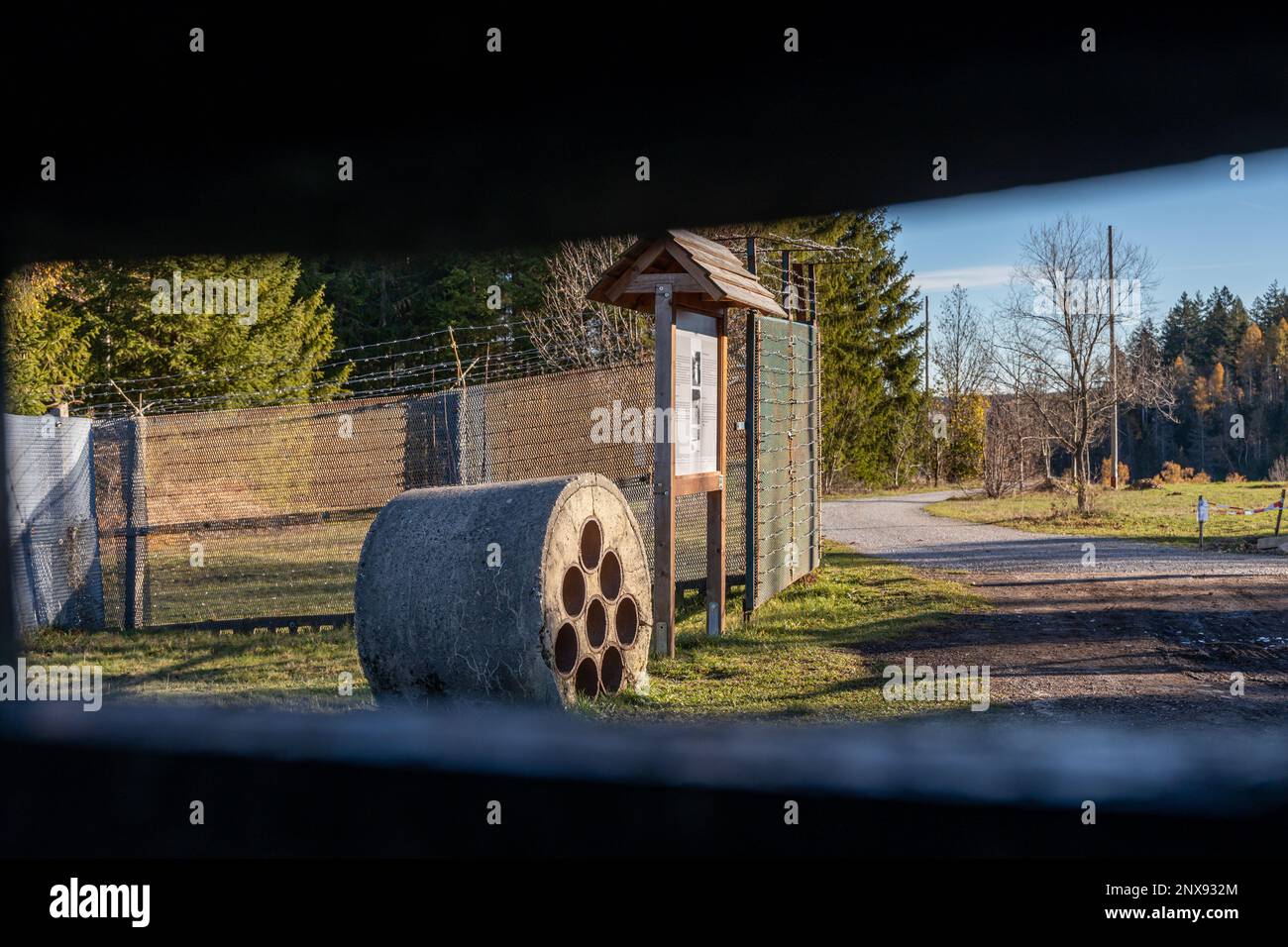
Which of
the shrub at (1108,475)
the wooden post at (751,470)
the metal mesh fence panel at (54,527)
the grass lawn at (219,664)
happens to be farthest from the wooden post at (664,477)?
the shrub at (1108,475)

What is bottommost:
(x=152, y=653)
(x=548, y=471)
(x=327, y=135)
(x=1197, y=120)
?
(x=152, y=653)

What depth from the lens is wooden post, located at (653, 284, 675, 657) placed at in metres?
7.36

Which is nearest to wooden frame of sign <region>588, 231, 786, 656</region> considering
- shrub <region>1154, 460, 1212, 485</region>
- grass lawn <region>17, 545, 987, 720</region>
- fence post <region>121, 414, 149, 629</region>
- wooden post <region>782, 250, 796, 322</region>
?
grass lawn <region>17, 545, 987, 720</region>

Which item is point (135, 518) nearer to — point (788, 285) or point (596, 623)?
point (596, 623)

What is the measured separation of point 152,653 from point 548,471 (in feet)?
16.0

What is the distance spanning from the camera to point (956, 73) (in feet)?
10.8

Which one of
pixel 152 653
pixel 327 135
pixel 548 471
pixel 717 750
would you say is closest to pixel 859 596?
pixel 548 471

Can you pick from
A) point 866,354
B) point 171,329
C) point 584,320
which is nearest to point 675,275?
point 584,320

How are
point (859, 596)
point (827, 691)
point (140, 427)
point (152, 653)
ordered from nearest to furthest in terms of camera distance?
point (827, 691) < point (152, 653) < point (140, 427) < point (859, 596)

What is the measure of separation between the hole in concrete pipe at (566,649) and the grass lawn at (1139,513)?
11.1 meters

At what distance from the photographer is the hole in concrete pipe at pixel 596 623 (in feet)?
20.2

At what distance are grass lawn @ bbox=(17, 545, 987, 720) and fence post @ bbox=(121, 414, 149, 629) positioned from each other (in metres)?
0.26
